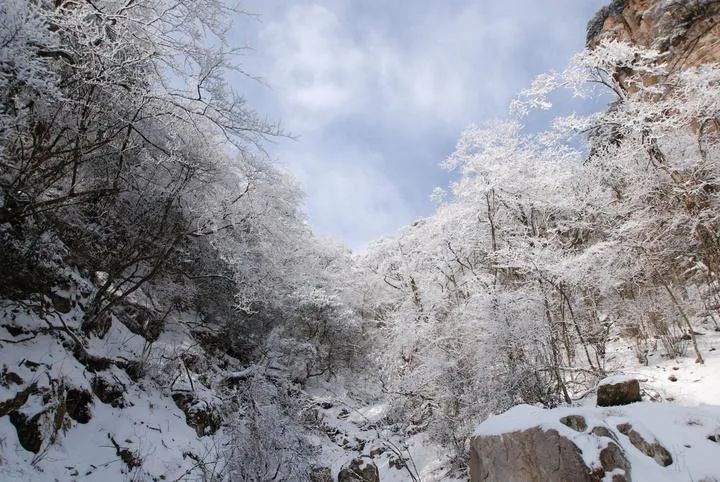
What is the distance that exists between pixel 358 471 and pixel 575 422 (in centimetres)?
561

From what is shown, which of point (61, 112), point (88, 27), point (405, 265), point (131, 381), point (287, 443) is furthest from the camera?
point (405, 265)

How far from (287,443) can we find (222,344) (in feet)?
22.6

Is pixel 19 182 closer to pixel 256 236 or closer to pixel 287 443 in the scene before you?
pixel 287 443

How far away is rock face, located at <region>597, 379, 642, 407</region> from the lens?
6.49 metres

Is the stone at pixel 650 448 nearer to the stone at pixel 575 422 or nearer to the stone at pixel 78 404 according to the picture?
the stone at pixel 575 422

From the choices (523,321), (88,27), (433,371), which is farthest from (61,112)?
(433,371)

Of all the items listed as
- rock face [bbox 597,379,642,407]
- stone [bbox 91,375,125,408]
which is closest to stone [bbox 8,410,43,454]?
stone [bbox 91,375,125,408]

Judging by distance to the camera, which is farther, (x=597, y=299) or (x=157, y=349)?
(x=597, y=299)

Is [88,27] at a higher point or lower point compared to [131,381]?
higher

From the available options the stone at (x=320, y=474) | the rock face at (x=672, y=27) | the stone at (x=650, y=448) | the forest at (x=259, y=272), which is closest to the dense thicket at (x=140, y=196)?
the forest at (x=259, y=272)

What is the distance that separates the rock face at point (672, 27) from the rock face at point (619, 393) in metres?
11.4

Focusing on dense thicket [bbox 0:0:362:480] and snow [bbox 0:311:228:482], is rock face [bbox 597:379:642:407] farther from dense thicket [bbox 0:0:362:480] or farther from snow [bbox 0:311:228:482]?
snow [bbox 0:311:228:482]

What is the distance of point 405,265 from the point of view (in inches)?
701

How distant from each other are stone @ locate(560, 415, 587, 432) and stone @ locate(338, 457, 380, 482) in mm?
4959
